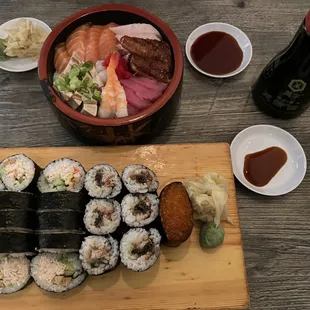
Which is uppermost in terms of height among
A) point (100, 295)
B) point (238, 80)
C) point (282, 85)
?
point (282, 85)

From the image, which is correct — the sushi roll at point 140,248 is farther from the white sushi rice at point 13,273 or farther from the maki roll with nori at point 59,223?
the white sushi rice at point 13,273

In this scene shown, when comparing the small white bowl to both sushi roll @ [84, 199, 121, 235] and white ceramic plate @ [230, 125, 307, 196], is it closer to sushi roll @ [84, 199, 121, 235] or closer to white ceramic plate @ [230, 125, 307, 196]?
white ceramic plate @ [230, 125, 307, 196]

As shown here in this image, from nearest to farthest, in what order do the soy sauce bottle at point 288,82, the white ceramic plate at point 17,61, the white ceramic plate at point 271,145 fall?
the soy sauce bottle at point 288,82 → the white ceramic plate at point 271,145 → the white ceramic plate at point 17,61

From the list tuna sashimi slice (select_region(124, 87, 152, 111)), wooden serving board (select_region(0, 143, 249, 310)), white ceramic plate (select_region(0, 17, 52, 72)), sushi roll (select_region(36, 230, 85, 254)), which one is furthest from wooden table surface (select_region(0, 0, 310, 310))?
sushi roll (select_region(36, 230, 85, 254))

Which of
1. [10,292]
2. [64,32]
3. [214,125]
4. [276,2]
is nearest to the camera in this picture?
[10,292]

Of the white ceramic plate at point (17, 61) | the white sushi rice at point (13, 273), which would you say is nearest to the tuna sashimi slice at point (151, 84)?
the white ceramic plate at point (17, 61)

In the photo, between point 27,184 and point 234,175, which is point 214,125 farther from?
point 27,184

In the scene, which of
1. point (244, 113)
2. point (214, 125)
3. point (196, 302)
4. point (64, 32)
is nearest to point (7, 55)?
point (64, 32)

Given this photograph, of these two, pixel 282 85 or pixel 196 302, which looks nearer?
pixel 196 302
